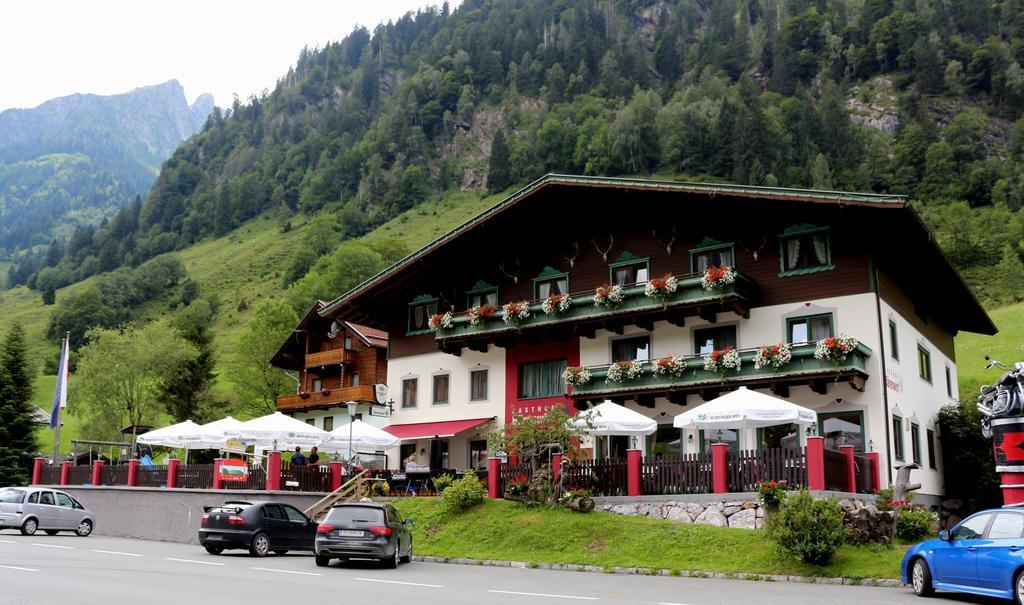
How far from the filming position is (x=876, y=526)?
20.6m

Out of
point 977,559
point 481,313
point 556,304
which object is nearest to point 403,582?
point 977,559

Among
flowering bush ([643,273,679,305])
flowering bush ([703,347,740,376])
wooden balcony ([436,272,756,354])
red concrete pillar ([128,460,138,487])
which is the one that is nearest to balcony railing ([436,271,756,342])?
wooden balcony ([436,272,756,354])

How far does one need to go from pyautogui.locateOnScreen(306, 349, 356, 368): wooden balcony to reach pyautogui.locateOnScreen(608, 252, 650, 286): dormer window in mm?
23787

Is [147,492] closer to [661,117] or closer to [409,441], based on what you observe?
[409,441]

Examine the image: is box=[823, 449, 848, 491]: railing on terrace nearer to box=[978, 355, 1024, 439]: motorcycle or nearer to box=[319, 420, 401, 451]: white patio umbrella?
box=[978, 355, 1024, 439]: motorcycle

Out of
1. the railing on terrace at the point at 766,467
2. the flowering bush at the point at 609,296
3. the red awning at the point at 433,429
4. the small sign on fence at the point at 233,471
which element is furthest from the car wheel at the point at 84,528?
the railing on terrace at the point at 766,467

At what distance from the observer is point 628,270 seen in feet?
112

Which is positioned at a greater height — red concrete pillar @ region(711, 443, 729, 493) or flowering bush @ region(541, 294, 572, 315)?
flowering bush @ region(541, 294, 572, 315)

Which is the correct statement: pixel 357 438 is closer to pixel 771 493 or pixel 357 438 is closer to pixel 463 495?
pixel 463 495

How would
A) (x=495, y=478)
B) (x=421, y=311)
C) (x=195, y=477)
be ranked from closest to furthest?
(x=495, y=478)
(x=195, y=477)
(x=421, y=311)

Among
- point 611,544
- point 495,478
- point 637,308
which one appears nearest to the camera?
point 611,544

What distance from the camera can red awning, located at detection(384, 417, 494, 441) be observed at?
36.5 metres

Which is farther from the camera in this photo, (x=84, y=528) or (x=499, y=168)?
(x=499, y=168)

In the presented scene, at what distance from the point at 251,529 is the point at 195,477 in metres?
10.1
